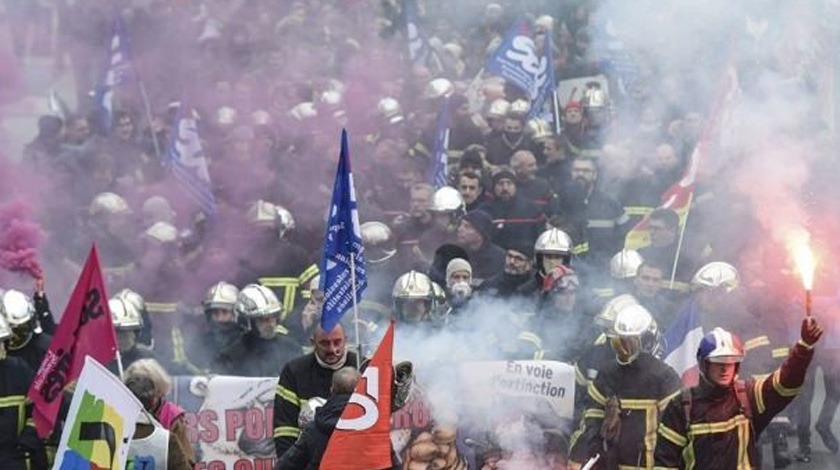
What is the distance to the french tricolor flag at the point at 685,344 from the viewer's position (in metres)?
13.2

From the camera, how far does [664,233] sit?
15.5m

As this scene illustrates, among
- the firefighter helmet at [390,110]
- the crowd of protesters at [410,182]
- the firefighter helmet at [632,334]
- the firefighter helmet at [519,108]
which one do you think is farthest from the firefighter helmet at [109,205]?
the firefighter helmet at [632,334]

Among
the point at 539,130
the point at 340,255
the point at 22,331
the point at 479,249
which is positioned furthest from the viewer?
the point at 539,130

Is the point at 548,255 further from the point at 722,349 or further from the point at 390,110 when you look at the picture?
the point at 390,110

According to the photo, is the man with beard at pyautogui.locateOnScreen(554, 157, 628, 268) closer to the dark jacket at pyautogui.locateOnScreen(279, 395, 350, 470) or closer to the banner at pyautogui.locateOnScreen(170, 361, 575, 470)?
the banner at pyautogui.locateOnScreen(170, 361, 575, 470)

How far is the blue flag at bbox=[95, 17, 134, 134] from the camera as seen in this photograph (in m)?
20.4

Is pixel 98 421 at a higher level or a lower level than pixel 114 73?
lower

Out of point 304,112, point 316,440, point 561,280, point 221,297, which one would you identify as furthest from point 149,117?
point 316,440

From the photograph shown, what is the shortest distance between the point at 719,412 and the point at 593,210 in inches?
240

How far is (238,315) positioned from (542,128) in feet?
15.4

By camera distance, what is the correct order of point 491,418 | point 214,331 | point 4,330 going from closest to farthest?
1. point 4,330
2. point 491,418
3. point 214,331

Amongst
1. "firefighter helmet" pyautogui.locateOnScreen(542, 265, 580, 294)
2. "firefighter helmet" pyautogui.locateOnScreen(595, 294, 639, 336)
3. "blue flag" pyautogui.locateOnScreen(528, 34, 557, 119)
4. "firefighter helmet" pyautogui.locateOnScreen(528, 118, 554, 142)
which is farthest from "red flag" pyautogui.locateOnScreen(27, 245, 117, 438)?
"blue flag" pyautogui.locateOnScreen(528, 34, 557, 119)

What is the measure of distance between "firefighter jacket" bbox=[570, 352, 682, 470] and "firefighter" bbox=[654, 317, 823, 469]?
949 mm

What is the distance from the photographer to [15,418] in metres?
12.2
